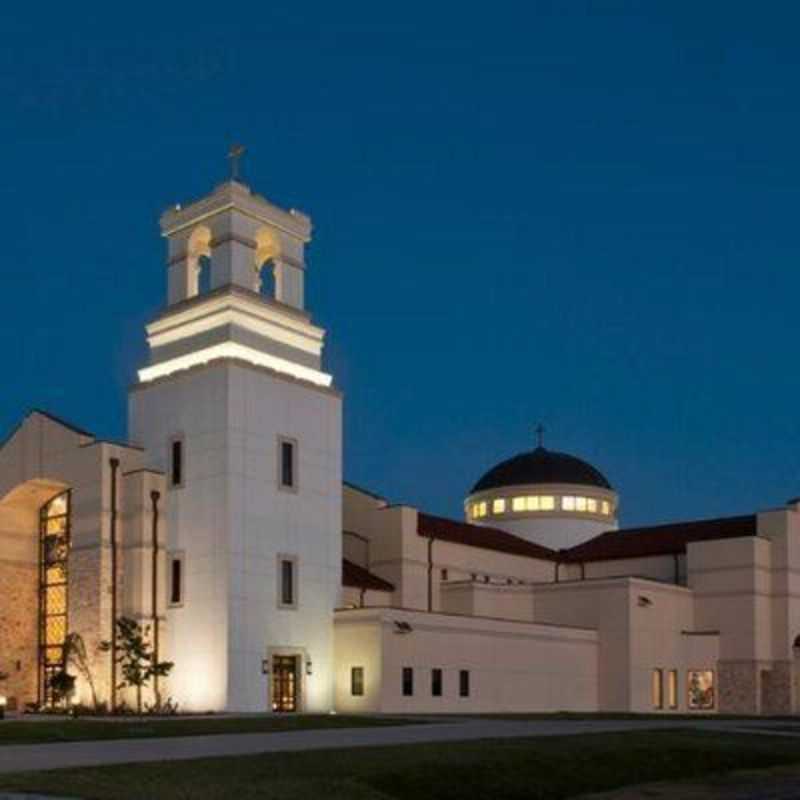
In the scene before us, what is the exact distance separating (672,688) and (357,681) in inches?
809

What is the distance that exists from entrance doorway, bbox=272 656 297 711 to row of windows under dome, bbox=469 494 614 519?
3315 cm

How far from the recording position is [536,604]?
71875 millimetres

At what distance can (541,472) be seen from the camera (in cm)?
8788

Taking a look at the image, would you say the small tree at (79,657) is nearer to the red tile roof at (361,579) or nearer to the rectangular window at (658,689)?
the red tile roof at (361,579)

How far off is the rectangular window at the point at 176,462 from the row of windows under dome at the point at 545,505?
114 ft

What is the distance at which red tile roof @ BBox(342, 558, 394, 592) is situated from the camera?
6378cm

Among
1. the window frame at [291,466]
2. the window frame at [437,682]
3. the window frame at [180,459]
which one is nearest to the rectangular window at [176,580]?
the window frame at [180,459]

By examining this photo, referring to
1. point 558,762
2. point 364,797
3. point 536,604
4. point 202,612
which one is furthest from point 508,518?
point 364,797

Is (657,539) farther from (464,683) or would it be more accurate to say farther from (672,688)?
(464,683)

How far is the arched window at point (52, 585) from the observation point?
59.5 meters

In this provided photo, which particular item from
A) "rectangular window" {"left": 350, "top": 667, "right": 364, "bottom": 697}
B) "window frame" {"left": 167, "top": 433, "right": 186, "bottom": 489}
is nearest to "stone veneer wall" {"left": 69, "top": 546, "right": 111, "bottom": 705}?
"window frame" {"left": 167, "top": 433, "right": 186, "bottom": 489}

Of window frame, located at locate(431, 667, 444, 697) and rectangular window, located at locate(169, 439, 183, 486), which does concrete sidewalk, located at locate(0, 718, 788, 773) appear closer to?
window frame, located at locate(431, 667, 444, 697)

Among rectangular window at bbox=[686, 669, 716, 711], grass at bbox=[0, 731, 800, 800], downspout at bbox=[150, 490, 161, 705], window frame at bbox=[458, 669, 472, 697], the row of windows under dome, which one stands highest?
the row of windows under dome

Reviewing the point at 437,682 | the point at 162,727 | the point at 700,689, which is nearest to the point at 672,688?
the point at 700,689
